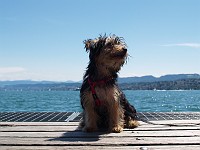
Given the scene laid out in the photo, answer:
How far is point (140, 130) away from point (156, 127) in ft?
1.27

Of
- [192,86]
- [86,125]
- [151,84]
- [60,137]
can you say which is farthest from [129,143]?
[151,84]

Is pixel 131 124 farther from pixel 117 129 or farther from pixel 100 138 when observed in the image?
pixel 100 138

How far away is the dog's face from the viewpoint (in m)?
5.77

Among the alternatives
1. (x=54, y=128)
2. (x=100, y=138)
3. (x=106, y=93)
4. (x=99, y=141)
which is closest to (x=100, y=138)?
(x=100, y=138)

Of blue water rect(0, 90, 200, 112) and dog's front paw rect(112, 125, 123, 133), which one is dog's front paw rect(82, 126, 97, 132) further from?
blue water rect(0, 90, 200, 112)

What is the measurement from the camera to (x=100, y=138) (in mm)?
4953

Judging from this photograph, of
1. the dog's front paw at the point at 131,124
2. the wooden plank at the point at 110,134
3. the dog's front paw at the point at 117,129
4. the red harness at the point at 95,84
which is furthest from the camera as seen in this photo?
the dog's front paw at the point at 131,124

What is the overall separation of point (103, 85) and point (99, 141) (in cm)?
142

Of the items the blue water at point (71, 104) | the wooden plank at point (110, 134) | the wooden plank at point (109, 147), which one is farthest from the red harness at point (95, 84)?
the blue water at point (71, 104)

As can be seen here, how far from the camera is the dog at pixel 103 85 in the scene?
5797 mm

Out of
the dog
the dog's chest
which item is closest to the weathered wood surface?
the dog

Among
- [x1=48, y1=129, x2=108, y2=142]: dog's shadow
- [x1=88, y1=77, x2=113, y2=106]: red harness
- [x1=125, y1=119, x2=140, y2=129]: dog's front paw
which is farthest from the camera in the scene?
[x1=125, y1=119, x2=140, y2=129]: dog's front paw

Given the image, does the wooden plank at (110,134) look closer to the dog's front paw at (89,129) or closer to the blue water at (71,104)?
the dog's front paw at (89,129)

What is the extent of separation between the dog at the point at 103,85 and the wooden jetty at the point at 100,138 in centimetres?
29
